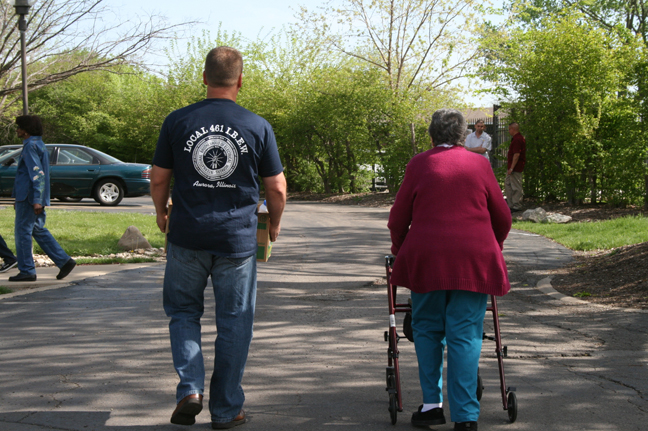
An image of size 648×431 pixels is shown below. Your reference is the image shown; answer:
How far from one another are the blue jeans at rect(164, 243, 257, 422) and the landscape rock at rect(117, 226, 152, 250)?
741 cm

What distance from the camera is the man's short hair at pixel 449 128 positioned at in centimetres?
382

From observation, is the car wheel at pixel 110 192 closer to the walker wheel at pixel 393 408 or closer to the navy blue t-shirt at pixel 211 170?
the navy blue t-shirt at pixel 211 170

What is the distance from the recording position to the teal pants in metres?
3.62

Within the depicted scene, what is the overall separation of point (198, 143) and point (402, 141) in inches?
767

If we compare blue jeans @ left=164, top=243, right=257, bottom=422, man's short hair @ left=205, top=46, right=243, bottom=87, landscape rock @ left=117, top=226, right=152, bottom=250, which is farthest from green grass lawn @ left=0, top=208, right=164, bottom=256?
man's short hair @ left=205, top=46, right=243, bottom=87

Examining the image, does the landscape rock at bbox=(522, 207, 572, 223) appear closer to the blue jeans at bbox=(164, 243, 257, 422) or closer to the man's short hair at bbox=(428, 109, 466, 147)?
the man's short hair at bbox=(428, 109, 466, 147)

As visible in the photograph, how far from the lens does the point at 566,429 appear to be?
12.1ft

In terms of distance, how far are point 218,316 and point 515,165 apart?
43.8ft

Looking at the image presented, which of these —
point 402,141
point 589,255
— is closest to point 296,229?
point 589,255

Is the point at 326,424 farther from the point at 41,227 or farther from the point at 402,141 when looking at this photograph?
the point at 402,141

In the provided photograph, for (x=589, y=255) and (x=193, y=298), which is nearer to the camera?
(x=193, y=298)

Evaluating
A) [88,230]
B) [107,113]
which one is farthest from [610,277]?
[107,113]

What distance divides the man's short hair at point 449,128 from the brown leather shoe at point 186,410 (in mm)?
1901

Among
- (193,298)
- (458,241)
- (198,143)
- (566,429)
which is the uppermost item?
(198,143)
